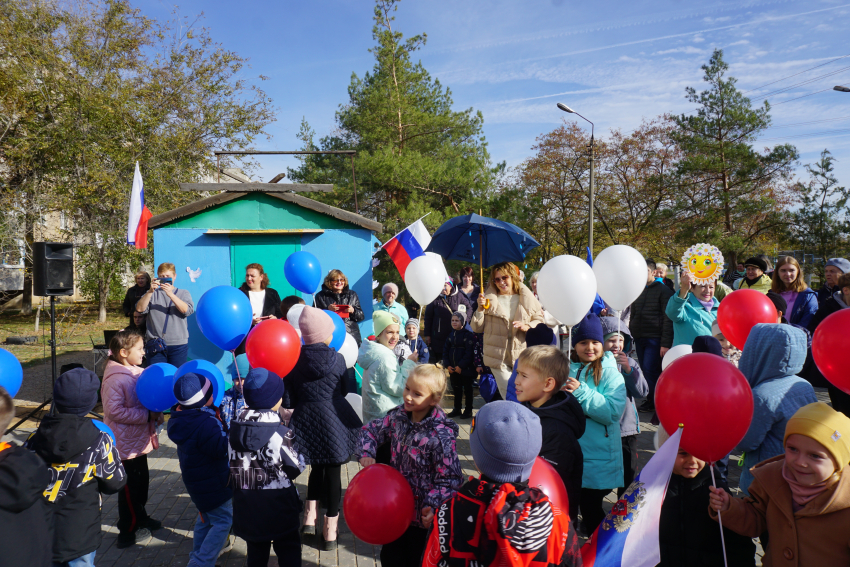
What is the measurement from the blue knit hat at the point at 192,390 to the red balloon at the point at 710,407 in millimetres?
2646

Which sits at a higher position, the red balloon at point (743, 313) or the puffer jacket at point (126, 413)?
the red balloon at point (743, 313)

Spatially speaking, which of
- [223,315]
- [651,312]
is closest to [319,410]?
[223,315]

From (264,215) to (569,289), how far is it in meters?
5.50

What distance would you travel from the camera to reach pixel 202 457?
321cm

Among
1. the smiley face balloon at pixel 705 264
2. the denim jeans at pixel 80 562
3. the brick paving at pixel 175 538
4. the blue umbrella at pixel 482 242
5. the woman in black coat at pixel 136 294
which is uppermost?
the blue umbrella at pixel 482 242

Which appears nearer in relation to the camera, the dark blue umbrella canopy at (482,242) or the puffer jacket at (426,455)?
the puffer jacket at (426,455)

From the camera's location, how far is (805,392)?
2676 millimetres

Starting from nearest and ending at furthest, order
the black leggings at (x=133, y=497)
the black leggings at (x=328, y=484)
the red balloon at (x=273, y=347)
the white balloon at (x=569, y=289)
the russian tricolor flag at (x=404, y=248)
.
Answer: the red balloon at (x=273, y=347) → the black leggings at (x=328, y=484) → the black leggings at (x=133, y=497) → the white balloon at (x=569, y=289) → the russian tricolor flag at (x=404, y=248)

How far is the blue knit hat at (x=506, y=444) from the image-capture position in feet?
5.73

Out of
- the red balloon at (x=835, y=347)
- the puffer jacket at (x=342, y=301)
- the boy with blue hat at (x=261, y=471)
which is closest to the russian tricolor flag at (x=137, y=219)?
the puffer jacket at (x=342, y=301)

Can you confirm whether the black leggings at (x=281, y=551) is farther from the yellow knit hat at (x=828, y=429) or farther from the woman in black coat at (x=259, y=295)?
the woman in black coat at (x=259, y=295)

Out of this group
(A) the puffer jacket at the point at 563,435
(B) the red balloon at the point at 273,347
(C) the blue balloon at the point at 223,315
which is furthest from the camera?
(C) the blue balloon at the point at 223,315

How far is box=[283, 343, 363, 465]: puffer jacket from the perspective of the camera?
3480 mm

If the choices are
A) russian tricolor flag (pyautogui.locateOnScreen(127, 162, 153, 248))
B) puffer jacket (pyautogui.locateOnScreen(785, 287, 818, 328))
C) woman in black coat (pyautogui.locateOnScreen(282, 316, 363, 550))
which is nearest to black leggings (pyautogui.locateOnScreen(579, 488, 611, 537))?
woman in black coat (pyautogui.locateOnScreen(282, 316, 363, 550))
